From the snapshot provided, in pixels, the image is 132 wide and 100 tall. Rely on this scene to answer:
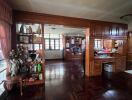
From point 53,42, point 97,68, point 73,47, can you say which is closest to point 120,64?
point 97,68

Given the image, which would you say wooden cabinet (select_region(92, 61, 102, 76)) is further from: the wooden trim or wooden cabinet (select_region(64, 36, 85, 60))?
wooden cabinet (select_region(64, 36, 85, 60))

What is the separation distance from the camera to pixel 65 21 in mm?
4035

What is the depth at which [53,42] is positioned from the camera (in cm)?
994

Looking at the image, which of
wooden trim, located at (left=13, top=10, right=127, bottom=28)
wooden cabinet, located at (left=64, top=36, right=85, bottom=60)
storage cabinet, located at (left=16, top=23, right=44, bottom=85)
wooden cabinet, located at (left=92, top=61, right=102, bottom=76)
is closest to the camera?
wooden trim, located at (left=13, top=10, right=127, bottom=28)

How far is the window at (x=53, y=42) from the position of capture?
9766 mm

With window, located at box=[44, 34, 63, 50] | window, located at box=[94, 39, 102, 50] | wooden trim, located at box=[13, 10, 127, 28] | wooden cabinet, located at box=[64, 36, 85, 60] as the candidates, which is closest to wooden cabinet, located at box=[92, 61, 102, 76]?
window, located at box=[94, 39, 102, 50]

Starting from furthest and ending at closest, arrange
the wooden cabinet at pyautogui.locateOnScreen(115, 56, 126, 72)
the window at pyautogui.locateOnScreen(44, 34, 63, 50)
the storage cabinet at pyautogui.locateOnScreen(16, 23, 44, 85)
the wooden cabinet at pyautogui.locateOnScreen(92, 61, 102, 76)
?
the window at pyautogui.locateOnScreen(44, 34, 63, 50) < the wooden cabinet at pyautogui.locateOnScreen(115, 56, 126, 72) < the wooden cabinet at pyautogui.locateOnScreen(92, 61, 102, 76) < the storage cabinet at pyautogui.locateOnScreen(16, 23, 44, 85)

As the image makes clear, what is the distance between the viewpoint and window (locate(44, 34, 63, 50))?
9.77 metres

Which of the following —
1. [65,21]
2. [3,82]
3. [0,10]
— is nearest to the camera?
[0,10]

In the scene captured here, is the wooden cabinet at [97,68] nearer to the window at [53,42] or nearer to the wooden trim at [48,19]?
the wooden trim at [48,19]

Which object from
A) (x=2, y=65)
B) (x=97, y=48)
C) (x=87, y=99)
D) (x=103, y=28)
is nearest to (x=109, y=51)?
(x=97, y=48)

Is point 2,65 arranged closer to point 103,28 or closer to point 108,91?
point 108,91

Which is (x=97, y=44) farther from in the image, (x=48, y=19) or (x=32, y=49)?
(x=32, y=49)

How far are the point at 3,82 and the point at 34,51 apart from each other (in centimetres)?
150
